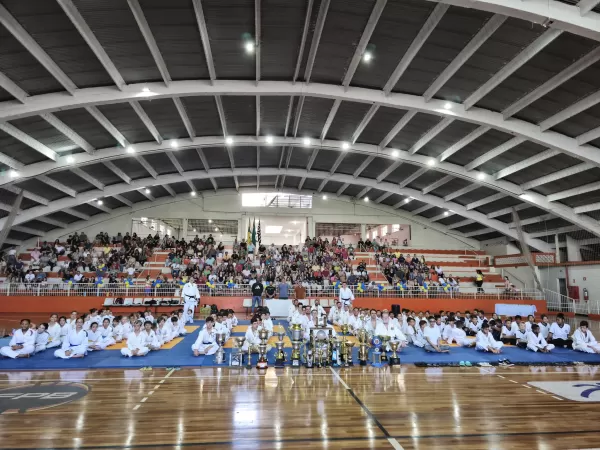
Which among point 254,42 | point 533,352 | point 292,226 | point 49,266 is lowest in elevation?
point 533,352

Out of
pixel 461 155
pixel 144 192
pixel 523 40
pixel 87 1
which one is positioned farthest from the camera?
pixel 144 192

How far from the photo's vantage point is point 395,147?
2108 centimetres

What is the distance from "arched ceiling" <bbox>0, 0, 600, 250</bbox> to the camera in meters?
10.8

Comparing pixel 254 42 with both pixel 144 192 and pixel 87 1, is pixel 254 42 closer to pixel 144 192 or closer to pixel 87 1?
pixel 87 1

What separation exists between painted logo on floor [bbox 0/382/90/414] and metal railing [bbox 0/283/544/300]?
12855 millimetres

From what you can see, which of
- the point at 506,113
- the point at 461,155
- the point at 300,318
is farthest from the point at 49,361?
the point at 461,155

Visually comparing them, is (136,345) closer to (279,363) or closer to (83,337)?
(83,337)

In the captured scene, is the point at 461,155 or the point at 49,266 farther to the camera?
the point at 49,266

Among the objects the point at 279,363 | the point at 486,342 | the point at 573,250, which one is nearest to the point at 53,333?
the point at 279,363

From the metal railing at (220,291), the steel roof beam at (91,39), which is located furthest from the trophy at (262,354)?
the metal railing at (220,291)

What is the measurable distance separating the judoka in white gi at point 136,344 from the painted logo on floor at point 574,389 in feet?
29.1

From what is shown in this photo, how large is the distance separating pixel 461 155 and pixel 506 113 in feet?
18.4

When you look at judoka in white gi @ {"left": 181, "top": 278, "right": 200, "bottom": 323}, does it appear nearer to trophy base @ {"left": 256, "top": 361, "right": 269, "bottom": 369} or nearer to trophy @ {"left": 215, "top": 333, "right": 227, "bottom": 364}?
trophy @ {"left": 215, "top": 333, "right": 227, "bottom": 364}

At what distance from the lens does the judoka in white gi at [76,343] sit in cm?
947
